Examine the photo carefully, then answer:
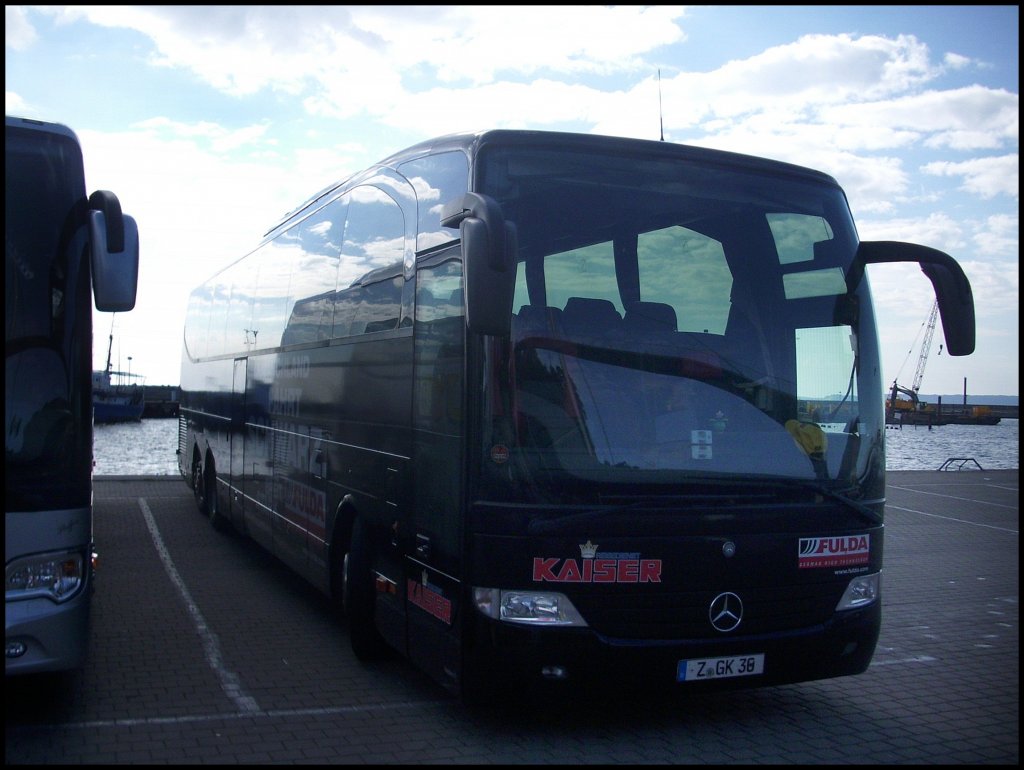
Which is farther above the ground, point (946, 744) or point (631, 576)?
point (631, 576)

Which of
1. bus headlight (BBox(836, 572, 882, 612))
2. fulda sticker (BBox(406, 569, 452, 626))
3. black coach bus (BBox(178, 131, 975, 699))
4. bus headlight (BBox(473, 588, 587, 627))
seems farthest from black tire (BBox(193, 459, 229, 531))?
bus headlight (BBox(836, 572, 882, 612))

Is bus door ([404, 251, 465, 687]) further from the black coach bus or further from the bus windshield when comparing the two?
the bus windshield

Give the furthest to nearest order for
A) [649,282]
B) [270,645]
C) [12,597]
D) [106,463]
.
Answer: [106,463]
[270,645]
[649,282]
[12,597]

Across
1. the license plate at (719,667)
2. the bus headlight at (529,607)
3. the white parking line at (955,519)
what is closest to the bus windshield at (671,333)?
the bus headlight at (529,607)

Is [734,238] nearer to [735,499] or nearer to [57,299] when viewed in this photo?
[735,499]

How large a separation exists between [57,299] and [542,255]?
8.36 ft

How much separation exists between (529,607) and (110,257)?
9.36 feet

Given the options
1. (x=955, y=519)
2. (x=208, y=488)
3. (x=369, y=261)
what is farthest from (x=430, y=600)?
(x=955, y=519)

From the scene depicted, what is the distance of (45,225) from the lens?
18.7 feet

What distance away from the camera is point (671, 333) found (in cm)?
577

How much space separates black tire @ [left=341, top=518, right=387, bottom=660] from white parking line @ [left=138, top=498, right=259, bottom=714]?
2.77 feet

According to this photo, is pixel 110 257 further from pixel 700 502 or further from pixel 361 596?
pixel 700 502

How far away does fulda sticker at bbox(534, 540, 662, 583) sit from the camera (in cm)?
539

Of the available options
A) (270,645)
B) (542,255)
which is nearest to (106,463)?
(270,645)
